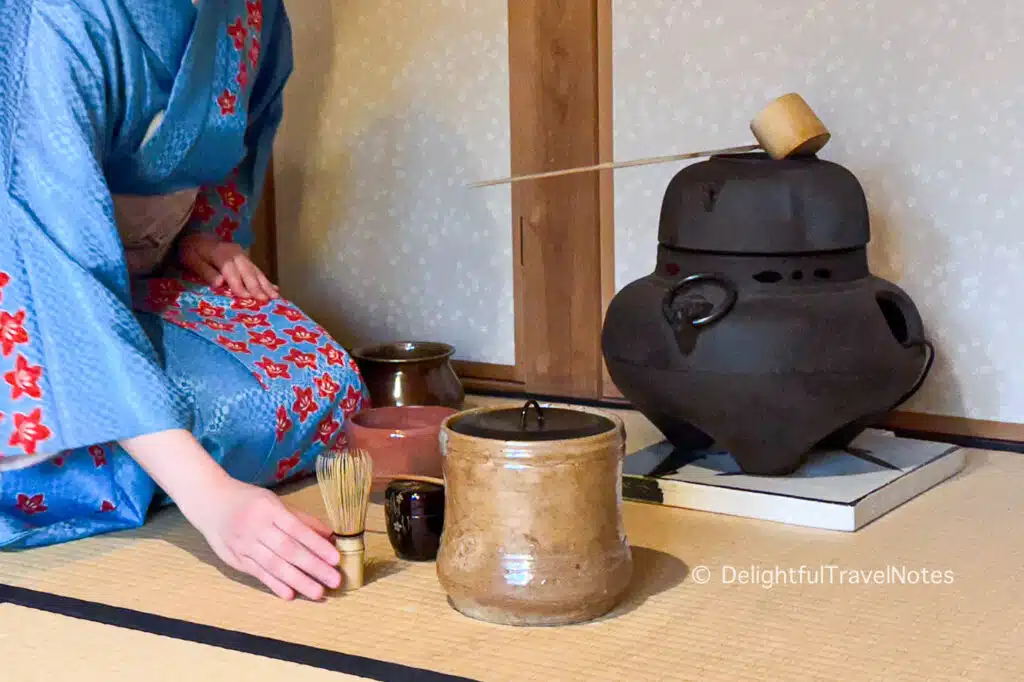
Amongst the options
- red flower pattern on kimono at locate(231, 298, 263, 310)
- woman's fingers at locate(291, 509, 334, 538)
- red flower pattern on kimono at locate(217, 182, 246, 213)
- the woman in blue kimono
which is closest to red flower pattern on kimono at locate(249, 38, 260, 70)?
the woman in blue kimono

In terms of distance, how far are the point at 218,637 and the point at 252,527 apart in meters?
0.17

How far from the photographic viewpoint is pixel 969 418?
8.27 feet

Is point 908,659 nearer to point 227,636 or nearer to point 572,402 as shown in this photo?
point 227,636

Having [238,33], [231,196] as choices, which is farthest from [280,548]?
[231,196]

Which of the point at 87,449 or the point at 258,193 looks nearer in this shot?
the point at 87,449

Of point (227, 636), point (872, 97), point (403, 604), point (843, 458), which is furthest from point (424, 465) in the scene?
point (872, 97)

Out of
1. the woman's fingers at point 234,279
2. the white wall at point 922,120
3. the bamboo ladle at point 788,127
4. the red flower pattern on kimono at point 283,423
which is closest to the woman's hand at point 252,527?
the red flower pattern on kimono at point 283,423

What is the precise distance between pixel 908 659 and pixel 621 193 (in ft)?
4.76

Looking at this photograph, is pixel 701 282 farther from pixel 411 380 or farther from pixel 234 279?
pixel 234 279

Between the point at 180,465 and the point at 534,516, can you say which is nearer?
the point at 534,516

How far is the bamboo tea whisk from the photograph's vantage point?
172 centimetres

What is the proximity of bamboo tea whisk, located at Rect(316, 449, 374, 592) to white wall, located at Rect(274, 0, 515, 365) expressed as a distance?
1283mm

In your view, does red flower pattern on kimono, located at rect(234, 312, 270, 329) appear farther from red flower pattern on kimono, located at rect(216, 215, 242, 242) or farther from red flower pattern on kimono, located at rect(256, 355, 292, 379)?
red flower pattern on kimono, located at rect(216, 215, 242, 242)

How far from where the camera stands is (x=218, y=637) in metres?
1.61
